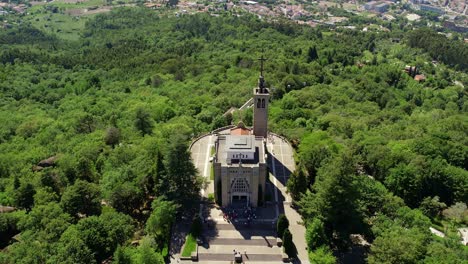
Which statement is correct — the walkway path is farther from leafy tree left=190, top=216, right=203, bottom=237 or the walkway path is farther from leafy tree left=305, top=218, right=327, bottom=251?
leafy tree left=190, top=216, right=203, bottom=237

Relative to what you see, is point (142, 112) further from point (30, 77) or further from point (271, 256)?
point (30, 77)

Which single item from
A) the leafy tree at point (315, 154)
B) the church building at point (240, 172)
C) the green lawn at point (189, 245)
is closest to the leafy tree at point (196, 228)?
the green lawn at point (189, 245)

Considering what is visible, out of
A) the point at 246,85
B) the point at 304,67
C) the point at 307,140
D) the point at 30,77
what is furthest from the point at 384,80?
the point at 30,77

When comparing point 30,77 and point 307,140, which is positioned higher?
point 307,140

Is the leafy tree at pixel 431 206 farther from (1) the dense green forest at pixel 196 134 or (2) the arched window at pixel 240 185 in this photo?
(2) the arched window at pixel 240 185

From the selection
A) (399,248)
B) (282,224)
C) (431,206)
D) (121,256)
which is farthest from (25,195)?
(431,206)
